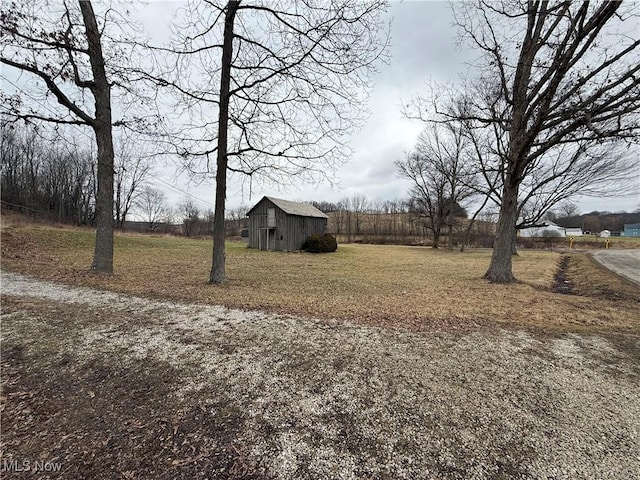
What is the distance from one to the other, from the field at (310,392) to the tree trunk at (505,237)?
4086mm

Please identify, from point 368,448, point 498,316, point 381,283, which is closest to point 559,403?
point 368,448

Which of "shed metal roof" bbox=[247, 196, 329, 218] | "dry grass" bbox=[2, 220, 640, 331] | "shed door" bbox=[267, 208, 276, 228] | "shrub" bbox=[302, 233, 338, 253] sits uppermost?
"shed metal roof" bbox=[247, 196, 329, 218]

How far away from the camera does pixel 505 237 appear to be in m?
9.37

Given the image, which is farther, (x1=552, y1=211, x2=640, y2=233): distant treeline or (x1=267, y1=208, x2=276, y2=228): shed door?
(x1=552, y1=211, x2=640, y2=233): distant treeline

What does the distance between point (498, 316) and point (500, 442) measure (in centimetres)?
402

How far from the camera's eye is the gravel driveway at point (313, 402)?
189cm

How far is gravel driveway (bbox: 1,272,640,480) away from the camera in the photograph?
1887mm

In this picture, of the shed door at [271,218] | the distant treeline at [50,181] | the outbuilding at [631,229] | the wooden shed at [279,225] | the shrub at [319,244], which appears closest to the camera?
the shrub at [319,244]

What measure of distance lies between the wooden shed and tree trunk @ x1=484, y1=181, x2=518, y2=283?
55.0 ft

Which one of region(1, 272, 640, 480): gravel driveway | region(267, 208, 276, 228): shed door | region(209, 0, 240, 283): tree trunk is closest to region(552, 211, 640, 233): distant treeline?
region(267, 208, 276, 228): shed door

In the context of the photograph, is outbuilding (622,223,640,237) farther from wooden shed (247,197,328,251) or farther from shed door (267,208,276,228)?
shed door (267,208,276,228)

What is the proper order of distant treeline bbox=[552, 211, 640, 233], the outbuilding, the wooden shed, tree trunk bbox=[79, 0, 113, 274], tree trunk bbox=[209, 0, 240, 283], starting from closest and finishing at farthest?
tree trunk bbox=[209, 0, 240, 283]
tree trunk bbox=[79, 0, 113, 274]
the wooden shed
distant treeline bbox=[552, 211, 640, 233]
the outbuilding

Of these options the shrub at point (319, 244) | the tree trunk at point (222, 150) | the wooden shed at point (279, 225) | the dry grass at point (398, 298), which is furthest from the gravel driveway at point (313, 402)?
Result: the wooden shed at point (279, 225)

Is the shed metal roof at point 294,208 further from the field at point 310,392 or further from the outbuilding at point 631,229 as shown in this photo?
the outbuilding at point 631,229
